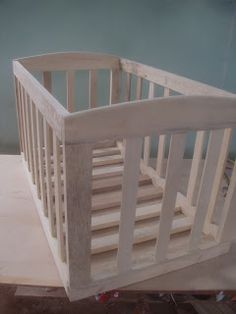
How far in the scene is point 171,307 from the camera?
1156 millimetres

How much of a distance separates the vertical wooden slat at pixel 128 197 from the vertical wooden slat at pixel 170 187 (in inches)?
2.6

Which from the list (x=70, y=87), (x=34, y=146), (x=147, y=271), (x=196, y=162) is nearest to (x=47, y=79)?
(x=70, y=87)

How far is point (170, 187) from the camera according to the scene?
583mm

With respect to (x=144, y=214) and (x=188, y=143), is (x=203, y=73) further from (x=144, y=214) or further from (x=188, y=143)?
(x=144, y=214)

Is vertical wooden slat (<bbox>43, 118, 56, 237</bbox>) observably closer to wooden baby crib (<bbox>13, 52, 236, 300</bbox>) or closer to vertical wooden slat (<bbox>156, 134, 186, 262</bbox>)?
wooden baby crib (<bbox>13, 52, 236, 300</bbox>)

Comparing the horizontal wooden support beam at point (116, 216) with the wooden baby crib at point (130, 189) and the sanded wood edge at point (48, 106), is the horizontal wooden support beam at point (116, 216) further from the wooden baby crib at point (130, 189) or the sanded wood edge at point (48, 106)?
the sanded wood edge at point (48, 106)

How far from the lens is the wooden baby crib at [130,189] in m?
0.49

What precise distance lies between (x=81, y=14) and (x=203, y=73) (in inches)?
21.6

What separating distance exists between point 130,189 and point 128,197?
16 mm

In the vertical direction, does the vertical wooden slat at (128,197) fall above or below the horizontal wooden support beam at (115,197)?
above

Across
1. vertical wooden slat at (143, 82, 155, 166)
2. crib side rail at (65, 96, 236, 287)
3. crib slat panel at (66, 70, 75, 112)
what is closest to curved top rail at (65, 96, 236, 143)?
crib side rail at (65, 96, 236, 287)

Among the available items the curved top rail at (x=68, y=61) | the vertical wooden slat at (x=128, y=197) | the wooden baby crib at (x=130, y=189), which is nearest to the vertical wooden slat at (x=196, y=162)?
the wooden baby crib at (x=130, y=189)

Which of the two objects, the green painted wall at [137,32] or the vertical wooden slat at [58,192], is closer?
the vertical wooden slat at [58,192]

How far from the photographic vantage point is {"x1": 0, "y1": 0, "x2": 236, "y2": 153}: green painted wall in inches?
47.6
